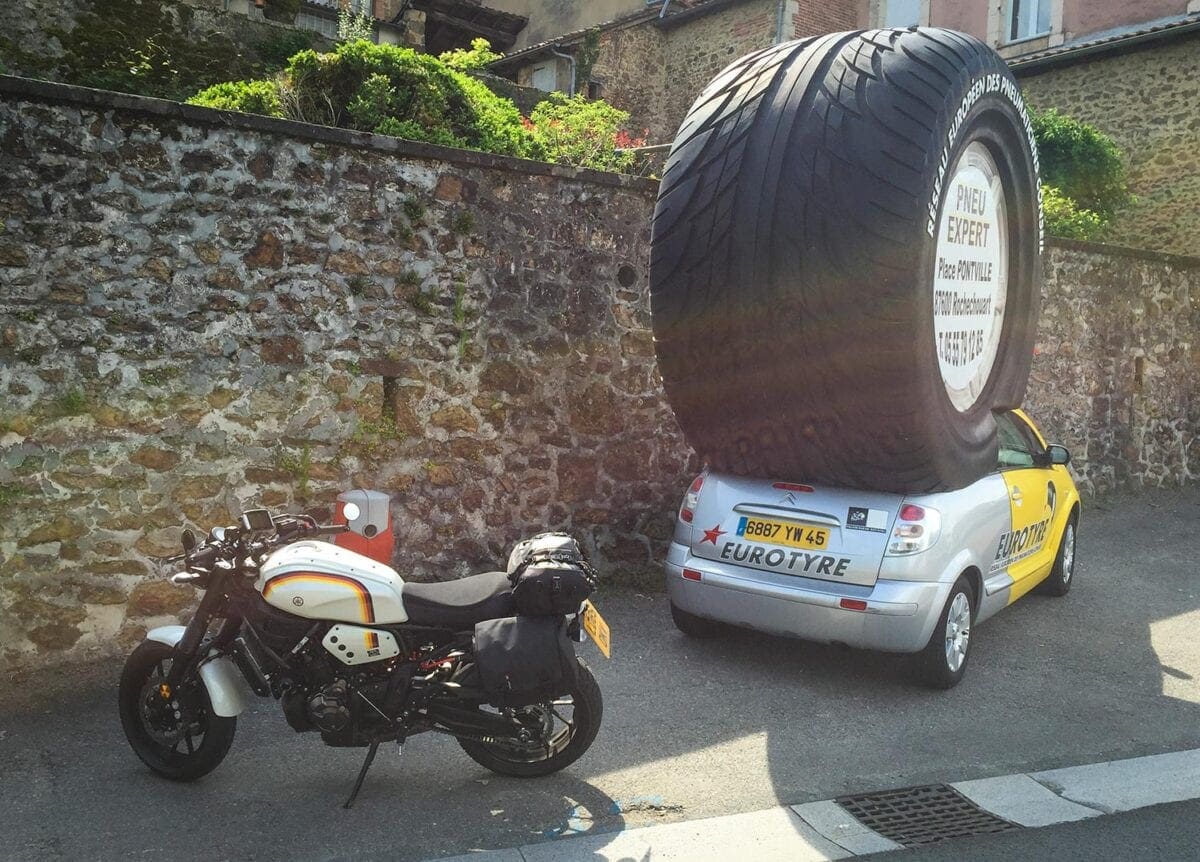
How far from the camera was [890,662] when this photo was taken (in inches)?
226

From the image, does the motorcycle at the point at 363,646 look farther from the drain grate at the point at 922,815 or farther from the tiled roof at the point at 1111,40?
the tiled roof at the point at 1111,40

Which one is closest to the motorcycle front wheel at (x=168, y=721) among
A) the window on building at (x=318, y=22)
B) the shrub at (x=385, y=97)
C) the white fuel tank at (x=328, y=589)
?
the white fuel tank at (x=328, y=589)

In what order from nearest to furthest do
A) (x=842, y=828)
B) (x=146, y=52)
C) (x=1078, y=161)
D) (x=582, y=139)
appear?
1. (x=842, y=828)
2. (x=582, y=139)
3. (x=146, y=52)
4. (x=1078, y=161)

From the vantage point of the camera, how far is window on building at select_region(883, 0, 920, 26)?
67.8ft

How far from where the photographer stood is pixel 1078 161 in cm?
1527

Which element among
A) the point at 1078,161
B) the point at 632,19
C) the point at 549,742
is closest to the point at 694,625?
the point at 549,742

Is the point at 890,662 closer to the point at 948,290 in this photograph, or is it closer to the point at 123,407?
the point at 948,290

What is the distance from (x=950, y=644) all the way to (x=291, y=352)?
3.76m

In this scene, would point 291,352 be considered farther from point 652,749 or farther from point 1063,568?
point 1063,568

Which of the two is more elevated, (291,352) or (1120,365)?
(1120,365)

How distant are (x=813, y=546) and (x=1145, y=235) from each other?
45.0 feet

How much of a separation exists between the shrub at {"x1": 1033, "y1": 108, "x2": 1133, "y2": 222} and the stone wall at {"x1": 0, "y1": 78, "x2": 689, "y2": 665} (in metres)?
10.3

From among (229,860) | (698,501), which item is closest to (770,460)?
(698,501)

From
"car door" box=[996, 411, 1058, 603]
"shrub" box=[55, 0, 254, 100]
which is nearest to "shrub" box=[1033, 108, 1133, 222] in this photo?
"car door" box=[996, 411, 1058, 603]
